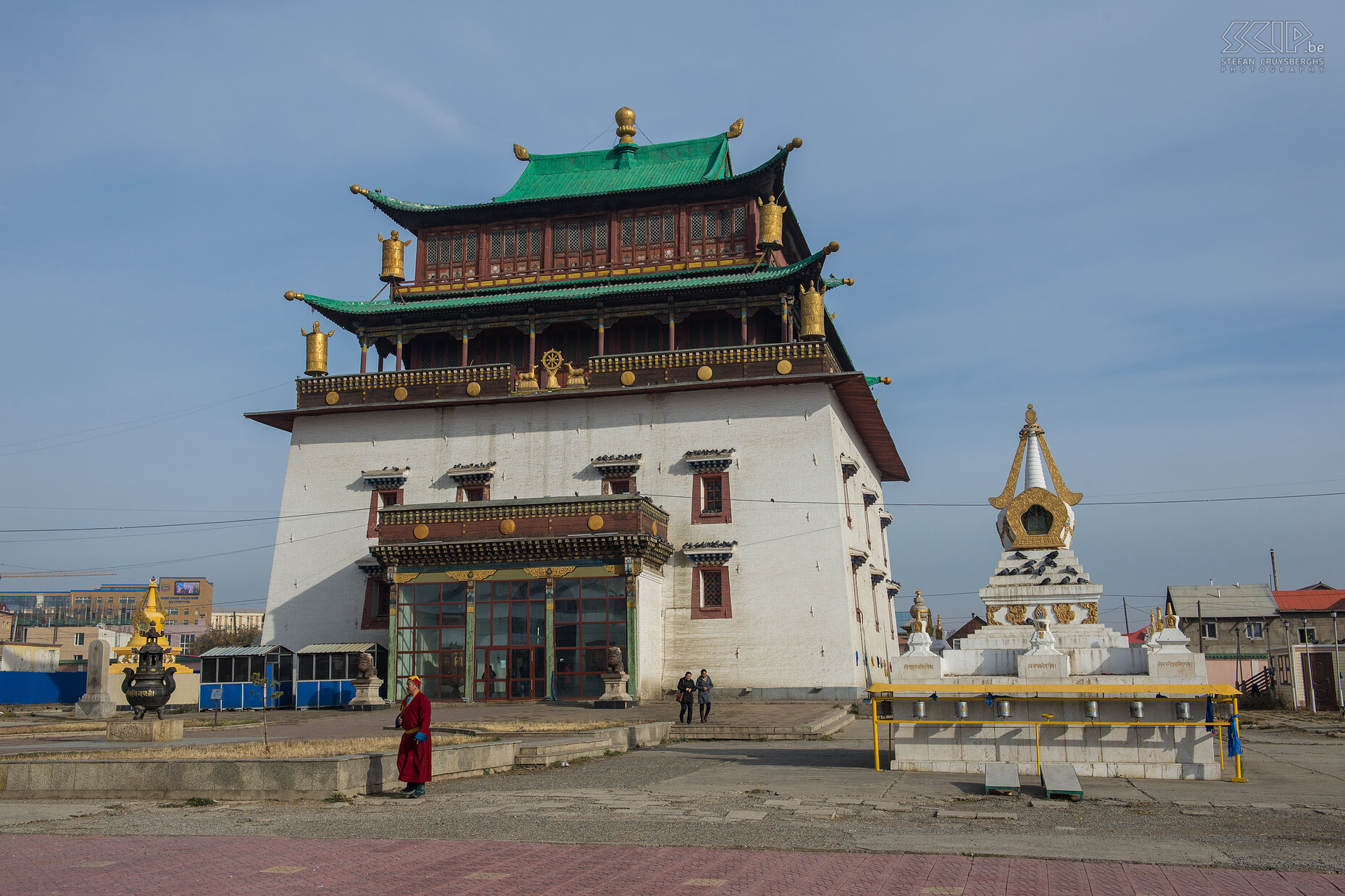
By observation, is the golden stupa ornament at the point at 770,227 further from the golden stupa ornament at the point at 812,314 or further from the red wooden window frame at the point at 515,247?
the red wooden window frame at the point at 515,247

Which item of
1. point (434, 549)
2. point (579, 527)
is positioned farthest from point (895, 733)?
point (434, 549)

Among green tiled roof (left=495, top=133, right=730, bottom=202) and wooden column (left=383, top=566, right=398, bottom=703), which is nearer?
wooden column (left=383, top=566, right=398, bottom=703)

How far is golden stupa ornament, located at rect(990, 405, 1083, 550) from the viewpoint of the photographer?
22.6 meters

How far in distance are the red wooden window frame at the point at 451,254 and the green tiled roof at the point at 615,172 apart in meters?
1.23

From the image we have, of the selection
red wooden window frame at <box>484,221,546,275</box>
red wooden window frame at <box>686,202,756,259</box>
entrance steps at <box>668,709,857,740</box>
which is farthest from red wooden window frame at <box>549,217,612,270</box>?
entrance steps at <box>668,709,857,740</box>

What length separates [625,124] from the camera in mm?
48031

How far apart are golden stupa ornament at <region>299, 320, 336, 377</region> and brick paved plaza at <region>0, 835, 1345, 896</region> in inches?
1333

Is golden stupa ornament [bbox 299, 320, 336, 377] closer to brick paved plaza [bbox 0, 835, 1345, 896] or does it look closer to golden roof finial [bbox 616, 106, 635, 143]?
→ golden roof finial [bbox 616, 106, 635, 143]

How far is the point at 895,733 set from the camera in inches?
660

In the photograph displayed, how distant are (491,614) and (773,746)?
14.5 m

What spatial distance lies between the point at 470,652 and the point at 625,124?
2545 centimetres

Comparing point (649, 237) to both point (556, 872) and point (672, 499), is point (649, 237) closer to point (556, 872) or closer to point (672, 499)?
point (672, 499)

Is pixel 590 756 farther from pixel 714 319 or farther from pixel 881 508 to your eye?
pixel 881 508

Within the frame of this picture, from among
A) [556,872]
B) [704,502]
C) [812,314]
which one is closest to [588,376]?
[704,502]
